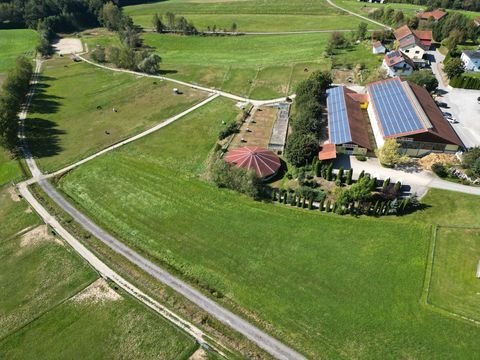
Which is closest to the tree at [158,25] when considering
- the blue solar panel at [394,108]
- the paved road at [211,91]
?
the paved road at [211,91]

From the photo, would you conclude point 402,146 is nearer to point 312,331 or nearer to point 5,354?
point 312,331

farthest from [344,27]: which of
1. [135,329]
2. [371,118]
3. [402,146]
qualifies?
[135,329]

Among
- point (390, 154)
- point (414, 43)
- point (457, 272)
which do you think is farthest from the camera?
point (414, 43)

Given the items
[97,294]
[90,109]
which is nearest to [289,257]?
[97,294]

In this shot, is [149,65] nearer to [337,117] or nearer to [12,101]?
[12,101]

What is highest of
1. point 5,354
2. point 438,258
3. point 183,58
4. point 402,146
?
point 183,58

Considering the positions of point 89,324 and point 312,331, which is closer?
point 312,331

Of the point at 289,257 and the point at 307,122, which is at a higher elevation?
the point at 307,122
